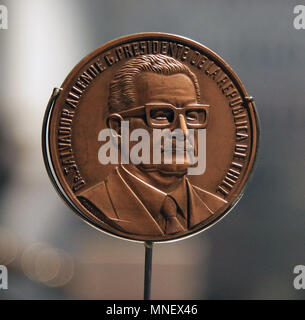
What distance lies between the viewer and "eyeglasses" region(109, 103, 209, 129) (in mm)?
1200

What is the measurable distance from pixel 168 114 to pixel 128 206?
0.84 ft

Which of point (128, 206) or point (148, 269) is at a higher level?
point (128, 206)

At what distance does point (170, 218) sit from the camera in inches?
48.4

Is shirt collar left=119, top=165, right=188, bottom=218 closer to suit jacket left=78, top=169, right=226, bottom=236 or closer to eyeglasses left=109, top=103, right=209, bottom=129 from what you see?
suit jacket left=78, top=169, right=226, bottom=236

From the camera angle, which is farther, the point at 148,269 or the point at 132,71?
the point at 148,269

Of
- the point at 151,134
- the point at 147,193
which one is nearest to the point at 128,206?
the point at 147,193

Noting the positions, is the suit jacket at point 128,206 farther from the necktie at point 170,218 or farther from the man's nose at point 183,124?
the man's nose at point 183,124

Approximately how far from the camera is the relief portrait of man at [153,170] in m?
1.20

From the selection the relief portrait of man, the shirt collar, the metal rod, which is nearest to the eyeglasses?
the relief portrait of man

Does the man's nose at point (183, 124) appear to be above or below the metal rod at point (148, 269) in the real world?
above

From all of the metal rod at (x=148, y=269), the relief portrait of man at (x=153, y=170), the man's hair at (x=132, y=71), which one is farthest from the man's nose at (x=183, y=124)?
the metal rod at (x=148, y=269)

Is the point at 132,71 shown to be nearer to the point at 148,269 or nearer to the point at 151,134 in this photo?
the point at 151,134

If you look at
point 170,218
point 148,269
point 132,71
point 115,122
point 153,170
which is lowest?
point 148,269

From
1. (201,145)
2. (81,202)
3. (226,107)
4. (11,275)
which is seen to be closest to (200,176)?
(201,145)
